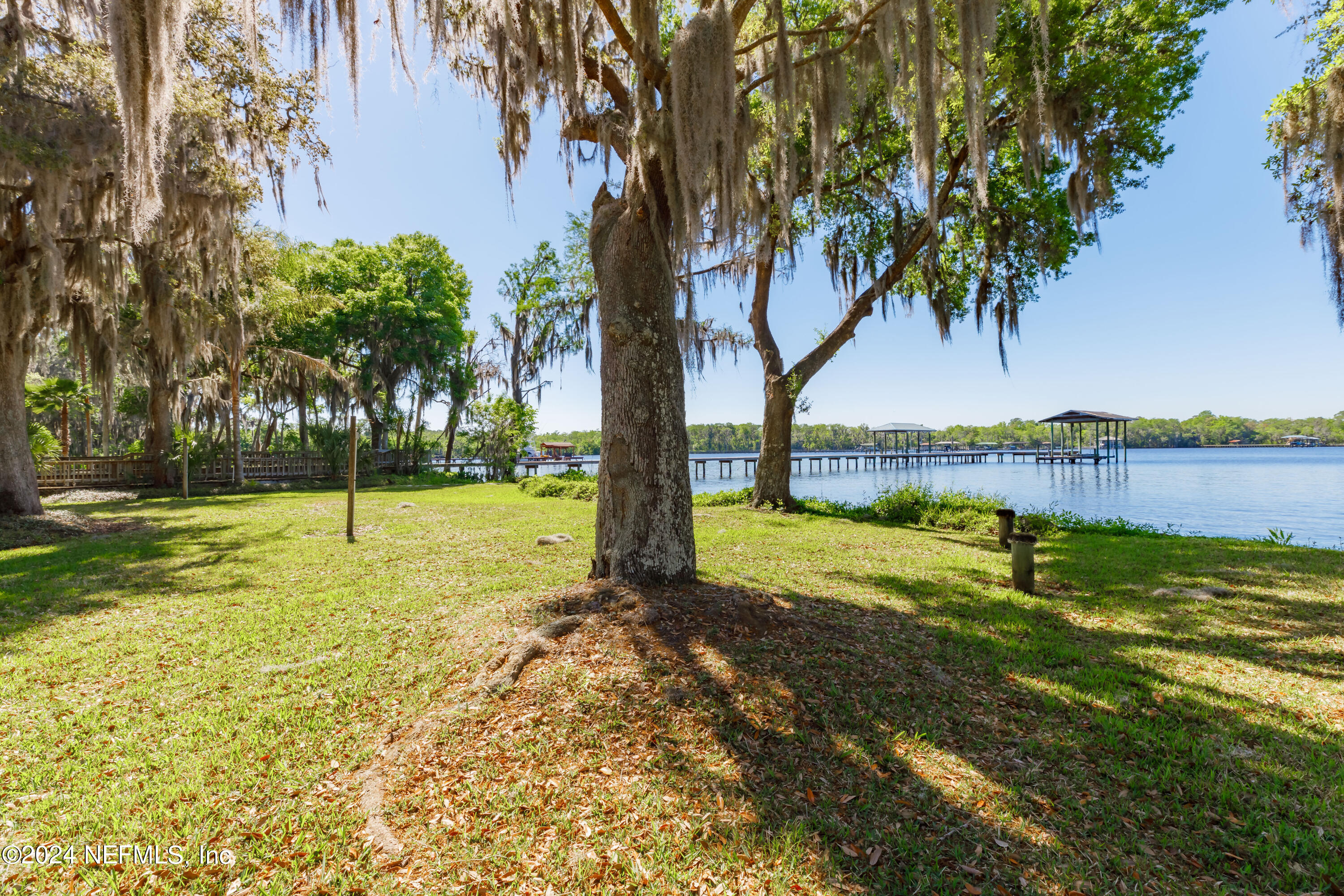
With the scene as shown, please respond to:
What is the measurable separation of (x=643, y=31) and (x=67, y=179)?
8.84 meters

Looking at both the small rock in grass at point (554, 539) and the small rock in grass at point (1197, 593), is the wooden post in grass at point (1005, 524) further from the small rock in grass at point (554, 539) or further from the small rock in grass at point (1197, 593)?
the small rock in grass at point (554, 539)

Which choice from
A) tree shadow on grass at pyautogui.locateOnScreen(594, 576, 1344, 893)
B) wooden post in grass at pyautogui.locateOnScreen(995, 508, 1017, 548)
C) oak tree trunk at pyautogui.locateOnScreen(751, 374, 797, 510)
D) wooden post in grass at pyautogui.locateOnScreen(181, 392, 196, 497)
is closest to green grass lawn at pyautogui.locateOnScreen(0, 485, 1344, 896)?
tree shadow on grass at pyautogui.locateOnScreen(594, 576, 1344, 893)

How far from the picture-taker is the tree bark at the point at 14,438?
883 cm

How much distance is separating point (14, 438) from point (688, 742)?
13.2 meters

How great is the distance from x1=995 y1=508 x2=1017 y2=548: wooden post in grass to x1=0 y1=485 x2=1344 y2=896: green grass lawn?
2768 millimetres

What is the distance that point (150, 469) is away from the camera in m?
17.2

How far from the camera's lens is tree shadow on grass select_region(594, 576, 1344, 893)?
82.7 inches

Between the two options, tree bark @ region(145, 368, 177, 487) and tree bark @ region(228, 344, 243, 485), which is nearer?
tree bark @ region(228, 344, 243, 485)

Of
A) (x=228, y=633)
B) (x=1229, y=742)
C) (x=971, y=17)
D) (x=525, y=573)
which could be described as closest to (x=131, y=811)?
(x=228, y=633)

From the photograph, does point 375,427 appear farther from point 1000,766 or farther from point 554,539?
point 1000,766

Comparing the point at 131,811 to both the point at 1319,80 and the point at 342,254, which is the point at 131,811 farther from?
the point at 342,254

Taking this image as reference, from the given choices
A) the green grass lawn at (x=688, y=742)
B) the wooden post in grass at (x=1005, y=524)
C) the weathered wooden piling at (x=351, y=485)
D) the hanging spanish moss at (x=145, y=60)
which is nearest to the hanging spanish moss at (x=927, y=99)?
the green grass lawn at (x=688, y=742)

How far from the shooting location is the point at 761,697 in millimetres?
3107

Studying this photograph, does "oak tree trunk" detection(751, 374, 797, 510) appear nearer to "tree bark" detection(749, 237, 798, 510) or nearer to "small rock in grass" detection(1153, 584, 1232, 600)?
"tree bark" detection(749, 237, 798, 510)
